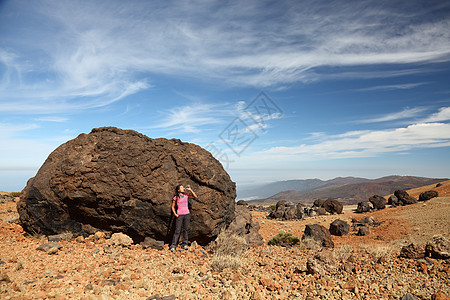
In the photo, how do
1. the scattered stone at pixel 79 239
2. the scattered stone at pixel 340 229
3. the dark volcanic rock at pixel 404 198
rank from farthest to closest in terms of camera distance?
the dark volcanic rock at pixel 404 198
the scattered stone at pixel 340 229
the scattered stone at pixel 79 239

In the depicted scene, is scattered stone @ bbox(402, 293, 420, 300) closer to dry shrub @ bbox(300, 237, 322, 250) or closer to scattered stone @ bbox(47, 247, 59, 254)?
dry shrub @ bbox(300, 237, 322, 250)

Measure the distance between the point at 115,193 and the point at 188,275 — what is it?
165 inches

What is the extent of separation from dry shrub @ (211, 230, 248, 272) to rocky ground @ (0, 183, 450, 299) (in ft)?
0.21

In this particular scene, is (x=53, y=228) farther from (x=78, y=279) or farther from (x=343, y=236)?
(x=343, y=236)

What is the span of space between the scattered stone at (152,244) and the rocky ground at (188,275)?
0.23m

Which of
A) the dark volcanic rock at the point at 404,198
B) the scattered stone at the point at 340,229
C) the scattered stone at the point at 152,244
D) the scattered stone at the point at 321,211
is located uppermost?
the scattered stone at the point at 152,244

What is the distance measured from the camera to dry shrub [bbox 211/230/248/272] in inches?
268

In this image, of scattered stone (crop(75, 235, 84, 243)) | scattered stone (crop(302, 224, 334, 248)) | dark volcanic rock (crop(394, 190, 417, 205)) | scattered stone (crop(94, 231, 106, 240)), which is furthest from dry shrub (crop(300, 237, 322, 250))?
dark volcanic rock (crop(394, 190, 417, 205))

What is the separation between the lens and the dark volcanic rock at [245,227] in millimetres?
10741

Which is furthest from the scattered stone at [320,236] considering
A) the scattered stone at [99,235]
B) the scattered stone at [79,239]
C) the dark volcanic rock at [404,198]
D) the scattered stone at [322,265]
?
the dark volcanic rock at [404,198]

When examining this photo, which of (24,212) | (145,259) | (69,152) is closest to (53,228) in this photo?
(24,212)

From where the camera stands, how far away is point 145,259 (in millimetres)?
7344

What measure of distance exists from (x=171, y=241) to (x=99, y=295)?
14.4 feet

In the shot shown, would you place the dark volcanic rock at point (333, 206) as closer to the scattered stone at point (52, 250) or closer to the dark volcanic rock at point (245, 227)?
the dark volcanic rock at point (245, 227)
